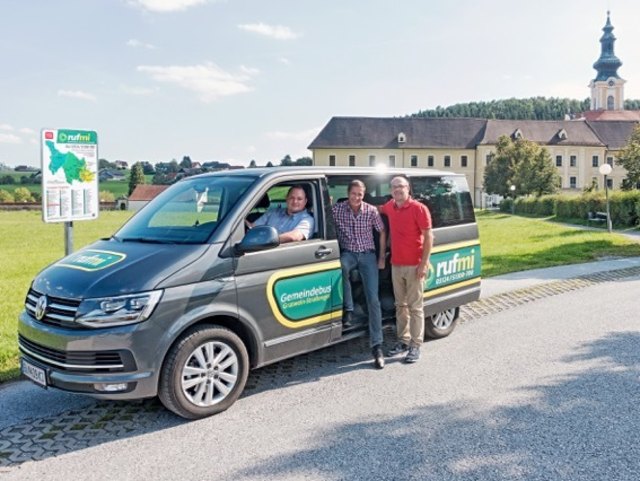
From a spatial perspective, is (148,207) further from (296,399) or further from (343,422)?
(343,422)

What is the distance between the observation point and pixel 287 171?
18.2 ft

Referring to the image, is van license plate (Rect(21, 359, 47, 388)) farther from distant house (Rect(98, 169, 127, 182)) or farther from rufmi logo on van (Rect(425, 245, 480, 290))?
distant house (Rect(98, 169, 127, 182))

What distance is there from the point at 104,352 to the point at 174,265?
2.71 ft

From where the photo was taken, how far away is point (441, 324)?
7164 mm

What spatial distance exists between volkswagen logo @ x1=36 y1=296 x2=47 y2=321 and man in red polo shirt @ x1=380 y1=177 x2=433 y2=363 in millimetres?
3439

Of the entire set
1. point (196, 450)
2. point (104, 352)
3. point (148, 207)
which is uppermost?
point (148, 207)

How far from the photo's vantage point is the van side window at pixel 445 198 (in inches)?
267

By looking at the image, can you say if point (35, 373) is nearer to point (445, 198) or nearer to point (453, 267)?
point (453, 267)

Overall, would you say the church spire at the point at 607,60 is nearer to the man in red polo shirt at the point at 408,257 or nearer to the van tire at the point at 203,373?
the man in red polo shirt at the point at 408,257

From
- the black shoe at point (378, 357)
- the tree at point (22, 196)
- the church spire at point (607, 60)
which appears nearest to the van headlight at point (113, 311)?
the black shoe at point (378, 357)

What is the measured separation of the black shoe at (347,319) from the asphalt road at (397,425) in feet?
1.51

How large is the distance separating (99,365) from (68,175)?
3568 millimetres

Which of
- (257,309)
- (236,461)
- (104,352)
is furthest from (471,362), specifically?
(104,352)

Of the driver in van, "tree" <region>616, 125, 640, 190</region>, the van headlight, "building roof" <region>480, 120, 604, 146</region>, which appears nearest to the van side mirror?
the driver in van
